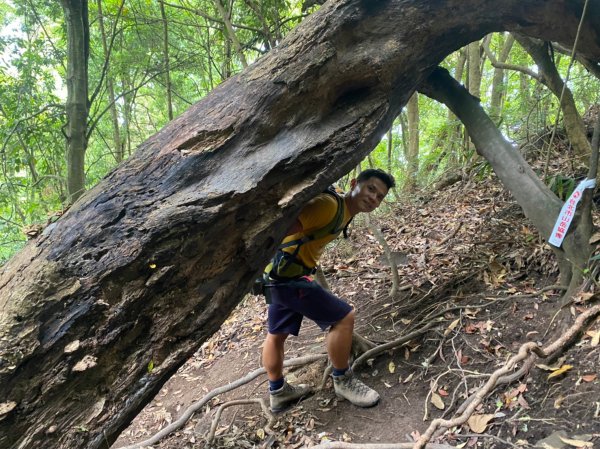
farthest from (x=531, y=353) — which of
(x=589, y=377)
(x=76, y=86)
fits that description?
(x=76, y=86)

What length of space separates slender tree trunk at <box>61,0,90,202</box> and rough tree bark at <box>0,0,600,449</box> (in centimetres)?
228

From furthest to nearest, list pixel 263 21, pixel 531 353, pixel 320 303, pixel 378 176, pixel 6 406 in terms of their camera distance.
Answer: pixel 263 21 < pixel 320 303 < pixel 378 176 < pixel 531 353 < pixel 6 406

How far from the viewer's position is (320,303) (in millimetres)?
3311

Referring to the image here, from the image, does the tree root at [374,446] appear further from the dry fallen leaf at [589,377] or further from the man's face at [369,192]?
the man's face at [369,192]

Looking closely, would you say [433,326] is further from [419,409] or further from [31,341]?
[31,341]

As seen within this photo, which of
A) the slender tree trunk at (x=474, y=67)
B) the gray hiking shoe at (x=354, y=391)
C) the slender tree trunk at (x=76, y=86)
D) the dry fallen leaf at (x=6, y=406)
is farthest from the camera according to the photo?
the slender tree trunk at (x=474, y=67)

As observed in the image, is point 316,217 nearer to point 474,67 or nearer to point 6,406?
point 6,406

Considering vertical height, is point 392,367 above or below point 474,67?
below

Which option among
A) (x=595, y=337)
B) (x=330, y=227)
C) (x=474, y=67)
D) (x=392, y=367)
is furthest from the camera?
(x=474, y=67)

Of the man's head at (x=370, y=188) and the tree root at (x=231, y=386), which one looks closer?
the man's head at (x=370, y=188)

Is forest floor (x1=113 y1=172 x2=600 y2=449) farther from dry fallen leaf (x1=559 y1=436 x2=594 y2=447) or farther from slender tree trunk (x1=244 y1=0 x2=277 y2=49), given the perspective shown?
slender tree trunk (x1=244 y1=0 x2=277 y2=49)

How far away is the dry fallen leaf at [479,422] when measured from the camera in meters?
2.36

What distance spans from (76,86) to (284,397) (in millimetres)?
3689

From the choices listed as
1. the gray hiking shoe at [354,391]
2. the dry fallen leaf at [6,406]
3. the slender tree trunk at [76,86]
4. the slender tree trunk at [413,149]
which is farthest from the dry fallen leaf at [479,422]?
the slender tree trunk at [413,149]
